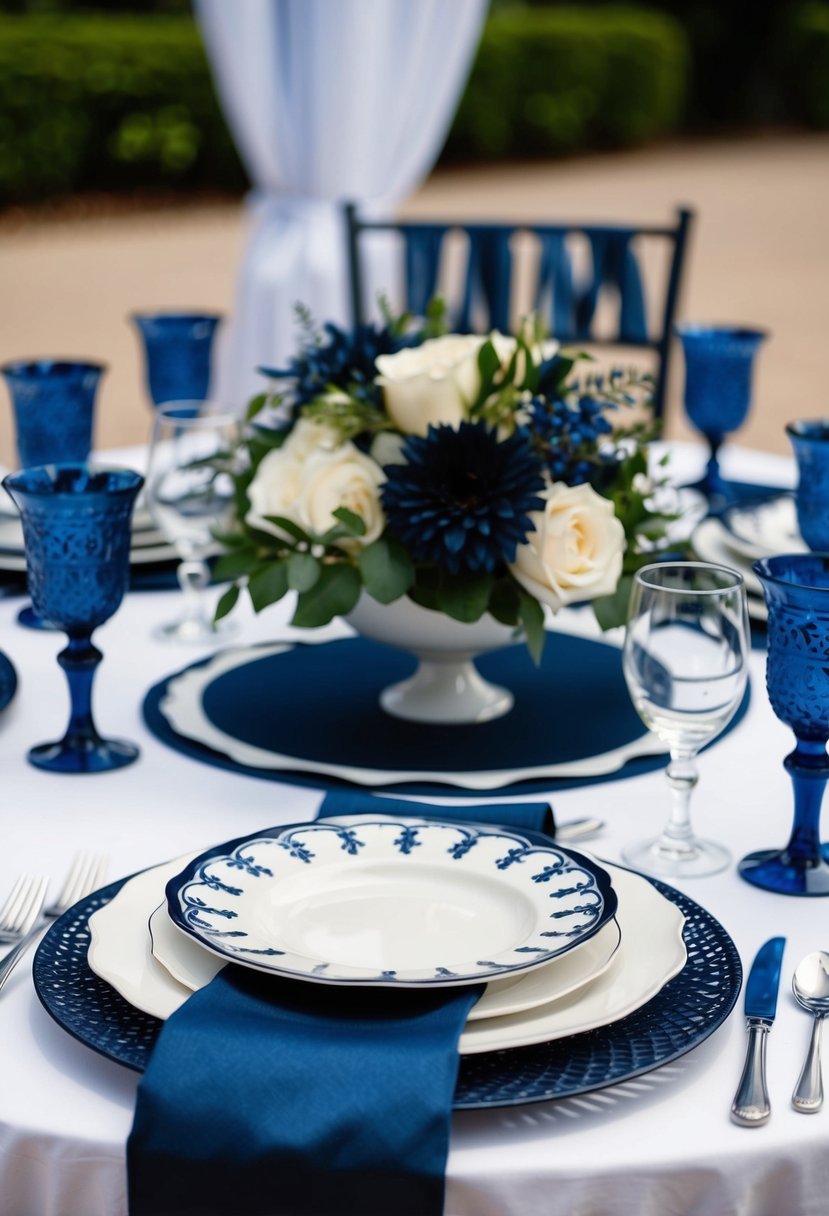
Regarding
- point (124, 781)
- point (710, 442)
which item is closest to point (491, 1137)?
point (124, 781)

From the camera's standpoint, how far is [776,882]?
43.4 inches

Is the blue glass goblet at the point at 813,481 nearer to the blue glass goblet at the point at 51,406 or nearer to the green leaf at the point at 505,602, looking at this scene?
the green leaf at the point at 505,602

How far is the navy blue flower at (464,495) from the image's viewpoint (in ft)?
4.00

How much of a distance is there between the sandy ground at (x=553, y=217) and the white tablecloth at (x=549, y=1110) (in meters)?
4.10

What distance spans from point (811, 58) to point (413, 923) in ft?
59.2

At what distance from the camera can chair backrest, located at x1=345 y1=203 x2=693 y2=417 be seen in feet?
8.80

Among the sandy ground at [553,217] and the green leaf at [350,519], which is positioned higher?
the green leaf at [350,519]

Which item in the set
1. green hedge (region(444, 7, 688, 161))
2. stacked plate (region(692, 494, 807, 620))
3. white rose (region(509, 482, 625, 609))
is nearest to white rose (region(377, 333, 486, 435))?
white rose (region(509, 482, 625, 609))

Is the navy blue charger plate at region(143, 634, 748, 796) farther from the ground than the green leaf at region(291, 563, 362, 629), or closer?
closer

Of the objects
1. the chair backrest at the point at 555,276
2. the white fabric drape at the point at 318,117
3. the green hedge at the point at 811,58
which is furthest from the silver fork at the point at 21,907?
the green hedge at the point at 811,58

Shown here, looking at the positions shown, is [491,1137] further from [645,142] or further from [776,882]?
[645,142]

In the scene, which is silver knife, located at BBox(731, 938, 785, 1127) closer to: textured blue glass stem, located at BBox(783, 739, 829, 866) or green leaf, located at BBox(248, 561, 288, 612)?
textured blue glass stem, located at BBox(783, 739, 829, 866)

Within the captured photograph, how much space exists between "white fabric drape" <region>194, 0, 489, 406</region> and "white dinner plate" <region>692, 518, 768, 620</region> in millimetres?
2178

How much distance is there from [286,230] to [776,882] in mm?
3192
